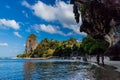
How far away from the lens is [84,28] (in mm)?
74562

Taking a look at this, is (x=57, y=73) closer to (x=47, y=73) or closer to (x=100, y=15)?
(x=47, y=73)

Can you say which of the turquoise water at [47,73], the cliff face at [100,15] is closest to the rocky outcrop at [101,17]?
the cliff face at [100,15]

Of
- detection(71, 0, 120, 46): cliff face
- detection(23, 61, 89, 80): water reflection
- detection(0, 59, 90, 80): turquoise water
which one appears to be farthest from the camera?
detection(0, 59, 90, 80): turquoise water

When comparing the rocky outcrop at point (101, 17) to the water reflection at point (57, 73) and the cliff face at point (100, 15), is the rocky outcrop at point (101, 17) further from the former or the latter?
the water reflection at point (57, 73)

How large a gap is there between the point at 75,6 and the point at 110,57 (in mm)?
52005

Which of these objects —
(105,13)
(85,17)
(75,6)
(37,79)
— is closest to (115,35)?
(85,17)

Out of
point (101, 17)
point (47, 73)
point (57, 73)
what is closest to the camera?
point (101, 17)

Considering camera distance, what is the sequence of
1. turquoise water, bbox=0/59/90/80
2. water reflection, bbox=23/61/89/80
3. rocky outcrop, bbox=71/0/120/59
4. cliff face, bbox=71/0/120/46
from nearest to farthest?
cliff face, bbox=71/0/120/46 → rocky outcrop, bbox=71/0/120/59 → water reflection, bbox=23/61/89/80 → turquoise water, bbox=0/59/90/80

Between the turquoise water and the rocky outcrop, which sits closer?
the rocky outcrop

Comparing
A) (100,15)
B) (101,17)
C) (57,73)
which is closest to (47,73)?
(57,73)

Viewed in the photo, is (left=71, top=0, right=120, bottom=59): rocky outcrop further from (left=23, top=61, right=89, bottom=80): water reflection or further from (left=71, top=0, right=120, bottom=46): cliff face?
(left=23, top=61, right=89, bottom=80): water reflection

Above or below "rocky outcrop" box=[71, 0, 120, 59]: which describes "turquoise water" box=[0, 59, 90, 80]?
below

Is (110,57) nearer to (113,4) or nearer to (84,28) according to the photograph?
(84,28)

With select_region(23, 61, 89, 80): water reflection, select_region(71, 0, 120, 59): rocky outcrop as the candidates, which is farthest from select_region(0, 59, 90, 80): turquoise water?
select_region(71, 0, 120, 59): rocky outcrop
